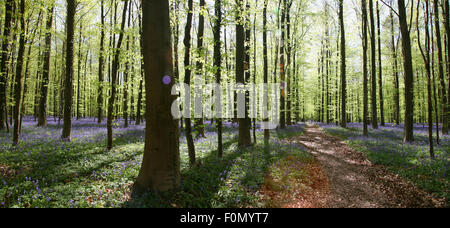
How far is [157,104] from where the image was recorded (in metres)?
5.02

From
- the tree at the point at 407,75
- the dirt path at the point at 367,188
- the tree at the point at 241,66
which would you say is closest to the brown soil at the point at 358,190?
the dirt path at the point at 367,188

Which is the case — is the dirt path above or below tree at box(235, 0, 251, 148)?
below

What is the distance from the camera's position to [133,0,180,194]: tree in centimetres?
500

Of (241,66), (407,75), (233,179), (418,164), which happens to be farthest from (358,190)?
(407,75)

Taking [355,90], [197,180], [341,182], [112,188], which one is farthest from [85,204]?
[355,90]

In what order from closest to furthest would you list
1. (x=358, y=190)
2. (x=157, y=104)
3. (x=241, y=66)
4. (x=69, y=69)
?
(x=157, y=104) → (x=358, y=190) → (x=241, y=66) → (x=69, y=69)

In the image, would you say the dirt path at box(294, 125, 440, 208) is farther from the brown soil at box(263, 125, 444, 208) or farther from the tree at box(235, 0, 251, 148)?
the tree at box(235, 0, 251, 148)

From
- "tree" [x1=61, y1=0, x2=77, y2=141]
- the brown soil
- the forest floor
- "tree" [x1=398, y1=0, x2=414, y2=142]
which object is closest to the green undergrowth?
the forest floor

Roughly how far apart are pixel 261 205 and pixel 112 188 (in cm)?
408

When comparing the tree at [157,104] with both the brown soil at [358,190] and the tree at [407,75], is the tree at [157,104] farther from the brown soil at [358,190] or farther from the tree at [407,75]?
the tree at [407,75]

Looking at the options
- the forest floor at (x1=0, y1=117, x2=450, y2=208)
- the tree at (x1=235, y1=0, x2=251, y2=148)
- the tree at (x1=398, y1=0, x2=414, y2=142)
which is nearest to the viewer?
the forest floor at (x1=0, y1=117, x2=450, y2=208)

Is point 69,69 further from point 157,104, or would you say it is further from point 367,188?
point 367,188

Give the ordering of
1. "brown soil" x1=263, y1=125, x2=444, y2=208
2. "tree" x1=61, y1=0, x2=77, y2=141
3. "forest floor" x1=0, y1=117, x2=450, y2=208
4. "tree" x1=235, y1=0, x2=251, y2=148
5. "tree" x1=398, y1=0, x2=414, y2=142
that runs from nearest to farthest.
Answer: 1. "forest floor" x1=0, y1=117, x2=450, y2=208
2. "brown soil" x1=263, y1=125, x2=444, y2=208
3. "tree" x1=235, y1=0, x2=251, y2=148
4. "tree" x1=61, y1=0, x2=77, y2=141
5. "tree" x1=398, y1=0, x2=414, y2=142

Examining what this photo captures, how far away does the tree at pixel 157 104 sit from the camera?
500 centimetres
